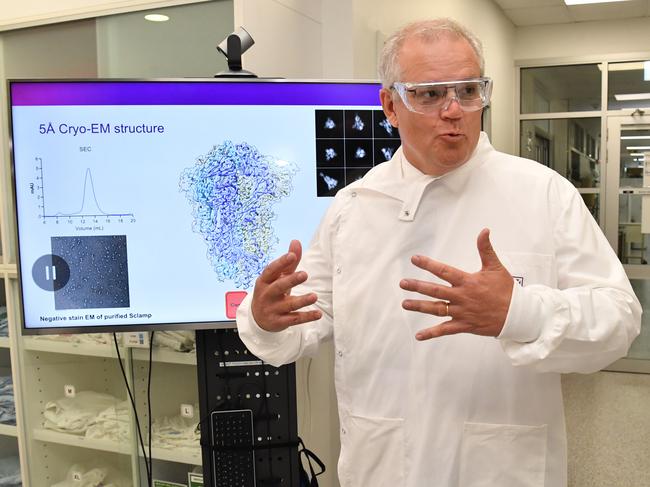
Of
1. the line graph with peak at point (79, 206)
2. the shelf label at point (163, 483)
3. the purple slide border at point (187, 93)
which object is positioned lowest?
the shelf label at point (163, 483)

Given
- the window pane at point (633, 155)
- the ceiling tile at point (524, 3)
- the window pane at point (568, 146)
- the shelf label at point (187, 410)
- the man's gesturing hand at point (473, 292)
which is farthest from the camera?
the window pane at point (568, 146)

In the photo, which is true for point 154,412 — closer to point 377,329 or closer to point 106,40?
point 377,329

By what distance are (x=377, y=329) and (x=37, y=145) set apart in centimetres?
104

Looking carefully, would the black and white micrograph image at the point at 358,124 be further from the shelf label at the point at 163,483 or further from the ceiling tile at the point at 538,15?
the ceiling tile at the point at 538,15

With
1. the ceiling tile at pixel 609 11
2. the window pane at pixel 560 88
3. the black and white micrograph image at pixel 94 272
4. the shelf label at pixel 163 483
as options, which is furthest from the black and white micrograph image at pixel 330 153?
the window pane at pixel 560 88

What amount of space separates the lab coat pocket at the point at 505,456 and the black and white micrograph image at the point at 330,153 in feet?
2.76

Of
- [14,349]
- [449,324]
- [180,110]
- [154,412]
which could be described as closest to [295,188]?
[180,110]

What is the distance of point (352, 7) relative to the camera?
239cm

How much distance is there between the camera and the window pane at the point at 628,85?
5.36m

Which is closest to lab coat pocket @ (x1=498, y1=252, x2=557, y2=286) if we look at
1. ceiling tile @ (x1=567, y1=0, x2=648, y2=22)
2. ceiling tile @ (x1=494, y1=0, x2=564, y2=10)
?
ceiling tile @ (x1=494, y1=0, x2=564, y2=10)

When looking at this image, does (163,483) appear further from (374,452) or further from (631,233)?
(631,233)

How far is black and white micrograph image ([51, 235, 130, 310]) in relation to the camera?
160cm

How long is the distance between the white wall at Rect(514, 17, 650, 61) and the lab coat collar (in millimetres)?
4958

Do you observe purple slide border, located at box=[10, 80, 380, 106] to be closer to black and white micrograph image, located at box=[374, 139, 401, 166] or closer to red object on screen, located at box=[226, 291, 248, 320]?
black and white micrograph image, located at box=[374, 139, 401, 166]
